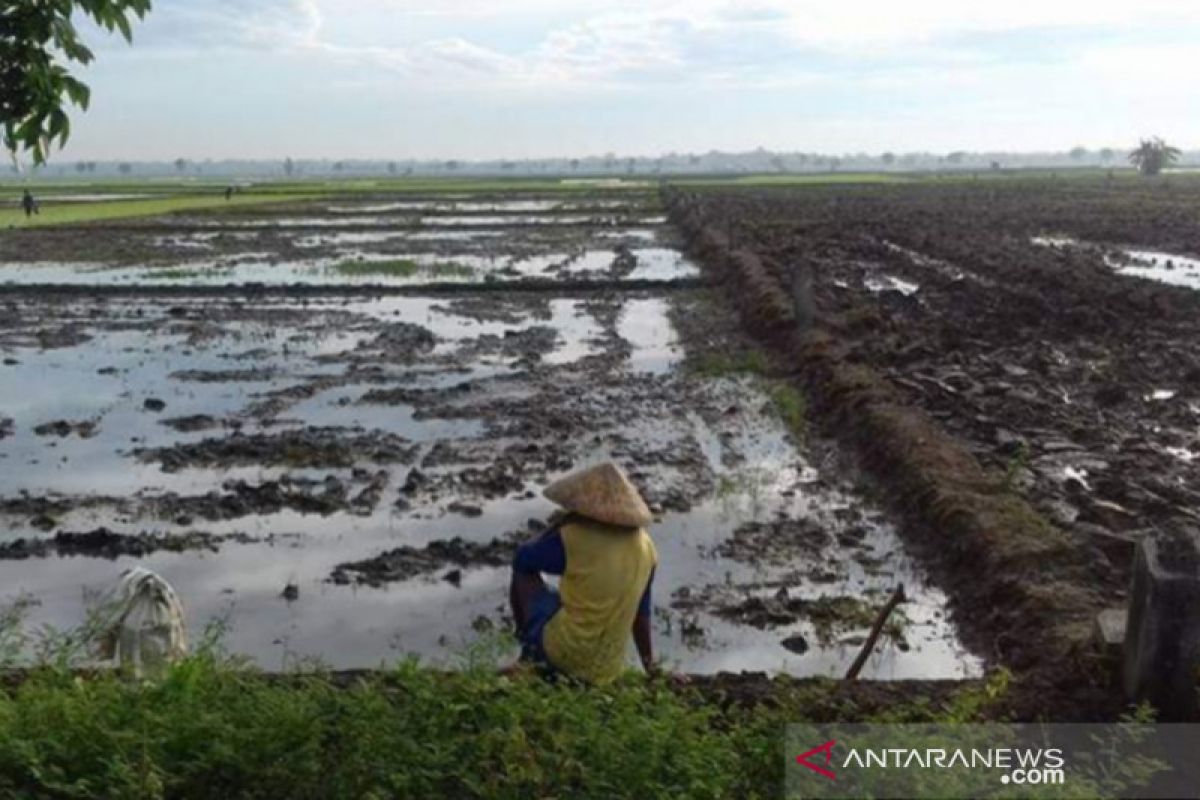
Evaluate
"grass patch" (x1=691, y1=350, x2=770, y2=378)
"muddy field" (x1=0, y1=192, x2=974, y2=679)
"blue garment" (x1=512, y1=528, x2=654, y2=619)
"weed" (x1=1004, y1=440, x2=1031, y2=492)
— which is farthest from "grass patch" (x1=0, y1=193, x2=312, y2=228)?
"blue garment" (x1=512, y1=528, x2=654, y2=619)

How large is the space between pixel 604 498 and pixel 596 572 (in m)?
0.28

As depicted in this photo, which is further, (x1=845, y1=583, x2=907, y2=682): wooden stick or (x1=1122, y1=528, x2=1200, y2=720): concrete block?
(x1=845, y1=583, x2=907, y2=682): wooden stick

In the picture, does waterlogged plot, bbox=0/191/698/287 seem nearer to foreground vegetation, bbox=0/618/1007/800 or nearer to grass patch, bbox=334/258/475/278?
grass patch, bbox=334/258/475/278

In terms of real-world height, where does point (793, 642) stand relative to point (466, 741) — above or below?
below

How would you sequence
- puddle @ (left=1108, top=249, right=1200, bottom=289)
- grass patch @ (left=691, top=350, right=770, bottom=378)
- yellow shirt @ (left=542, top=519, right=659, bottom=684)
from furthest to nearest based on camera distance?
1. puddle @ (left=1108, top=249, right=1200, bottom=289)
2. grass patch @ (left=691, top=350, right=770, bottom=378)
3. yellow shirt @ (left=542, top=519, right=659, bottom=684)

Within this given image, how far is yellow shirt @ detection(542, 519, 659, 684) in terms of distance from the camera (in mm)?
4309

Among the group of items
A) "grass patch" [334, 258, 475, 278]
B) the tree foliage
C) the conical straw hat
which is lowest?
"grass patch" [334, 258, 475, 278]

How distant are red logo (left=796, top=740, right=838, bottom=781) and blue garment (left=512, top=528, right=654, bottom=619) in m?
1.25

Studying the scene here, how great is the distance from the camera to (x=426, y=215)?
133ft

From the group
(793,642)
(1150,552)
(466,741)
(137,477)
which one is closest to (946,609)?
(793,642)

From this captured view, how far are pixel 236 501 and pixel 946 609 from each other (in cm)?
459

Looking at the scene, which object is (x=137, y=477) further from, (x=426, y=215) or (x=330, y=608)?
(x=426, y=215)

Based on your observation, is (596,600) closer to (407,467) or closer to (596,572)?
(596,572)

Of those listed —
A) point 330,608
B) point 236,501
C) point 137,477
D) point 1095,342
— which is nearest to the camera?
point 330,608
